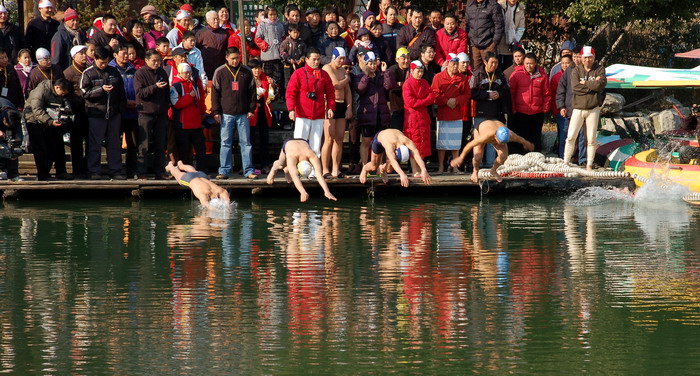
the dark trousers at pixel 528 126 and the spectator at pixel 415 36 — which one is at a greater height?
the spectator at pixel 415 36

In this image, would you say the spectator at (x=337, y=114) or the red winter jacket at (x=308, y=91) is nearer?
the red winter jacket at (x=308, y=91)

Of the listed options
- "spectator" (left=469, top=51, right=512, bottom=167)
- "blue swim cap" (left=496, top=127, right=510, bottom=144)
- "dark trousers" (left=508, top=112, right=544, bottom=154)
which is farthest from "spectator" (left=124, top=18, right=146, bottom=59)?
"dark trousers" (left=508, top=112, right=544, bottom=154)

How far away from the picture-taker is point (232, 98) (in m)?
17.5

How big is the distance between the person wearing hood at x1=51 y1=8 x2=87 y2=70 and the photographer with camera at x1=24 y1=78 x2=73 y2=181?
85 cm

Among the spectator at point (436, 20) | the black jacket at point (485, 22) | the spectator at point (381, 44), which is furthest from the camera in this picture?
the spectator at point (436, 20)

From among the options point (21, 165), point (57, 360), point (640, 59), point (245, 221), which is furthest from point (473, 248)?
point (640, 59)

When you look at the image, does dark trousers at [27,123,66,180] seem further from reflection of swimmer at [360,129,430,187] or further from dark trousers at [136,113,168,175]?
reflection of swimmer at [360,129,430,187]

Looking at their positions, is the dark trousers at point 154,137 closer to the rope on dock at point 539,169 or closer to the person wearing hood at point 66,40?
the person wearing hood at point 66,40

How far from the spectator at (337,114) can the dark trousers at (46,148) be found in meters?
3.97

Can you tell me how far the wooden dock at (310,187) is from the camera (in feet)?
57.1

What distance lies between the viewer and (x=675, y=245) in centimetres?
1405

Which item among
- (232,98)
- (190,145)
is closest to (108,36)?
(190,145)

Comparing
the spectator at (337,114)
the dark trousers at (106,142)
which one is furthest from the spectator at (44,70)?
the spectator at (337,114)

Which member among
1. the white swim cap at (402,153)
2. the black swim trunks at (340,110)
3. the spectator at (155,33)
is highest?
the spectator at (155,33)
